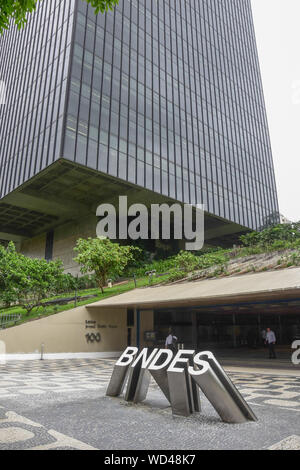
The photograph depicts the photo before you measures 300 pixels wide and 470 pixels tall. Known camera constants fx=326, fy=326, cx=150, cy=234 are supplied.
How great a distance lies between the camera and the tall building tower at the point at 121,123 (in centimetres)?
3253

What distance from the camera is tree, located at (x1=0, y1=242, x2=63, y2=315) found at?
21969 mm

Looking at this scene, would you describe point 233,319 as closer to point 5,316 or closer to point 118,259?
point 118,259

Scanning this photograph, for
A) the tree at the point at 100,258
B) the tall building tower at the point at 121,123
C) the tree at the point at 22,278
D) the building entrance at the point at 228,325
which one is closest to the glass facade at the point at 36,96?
the tall building tower at the point at 121,123

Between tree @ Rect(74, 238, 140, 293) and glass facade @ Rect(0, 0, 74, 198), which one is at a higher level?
glass facade @ Rect(0, 0, 74, 198)

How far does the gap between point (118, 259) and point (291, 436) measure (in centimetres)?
2335

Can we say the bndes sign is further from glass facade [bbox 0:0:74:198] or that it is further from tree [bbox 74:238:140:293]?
glass facade [bbox 0:0:74:198]

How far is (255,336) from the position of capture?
26281 mm

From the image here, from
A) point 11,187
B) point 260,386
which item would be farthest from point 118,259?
point 260,386

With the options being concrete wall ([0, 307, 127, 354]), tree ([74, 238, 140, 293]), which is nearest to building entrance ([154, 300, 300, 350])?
concrete wall ([0, 307, 127, 354])

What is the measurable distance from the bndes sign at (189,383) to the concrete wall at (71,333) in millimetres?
13378

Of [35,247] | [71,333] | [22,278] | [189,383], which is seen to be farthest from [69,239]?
[189,383]

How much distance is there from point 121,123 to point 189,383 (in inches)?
1270

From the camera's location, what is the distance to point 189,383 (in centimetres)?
616

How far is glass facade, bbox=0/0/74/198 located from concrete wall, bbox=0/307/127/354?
15.7m
